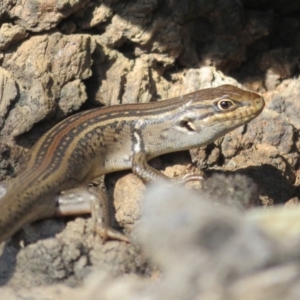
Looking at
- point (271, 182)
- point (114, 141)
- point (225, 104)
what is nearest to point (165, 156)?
point (114, 141)

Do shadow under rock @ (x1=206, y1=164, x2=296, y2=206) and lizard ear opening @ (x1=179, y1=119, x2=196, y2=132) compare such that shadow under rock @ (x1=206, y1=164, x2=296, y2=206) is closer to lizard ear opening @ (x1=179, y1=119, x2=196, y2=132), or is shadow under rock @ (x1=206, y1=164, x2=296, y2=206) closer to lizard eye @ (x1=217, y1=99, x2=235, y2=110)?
lizard ear opening @ (x1=179, y1=119, x2=196, y2=132)

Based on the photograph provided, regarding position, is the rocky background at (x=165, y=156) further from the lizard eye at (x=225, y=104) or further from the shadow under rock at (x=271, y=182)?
the lizard eye at (x=225, y=104)

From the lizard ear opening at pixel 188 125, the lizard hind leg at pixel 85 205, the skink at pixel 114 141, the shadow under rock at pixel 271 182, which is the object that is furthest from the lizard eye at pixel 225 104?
the lizard hind leg at pixel 85 205

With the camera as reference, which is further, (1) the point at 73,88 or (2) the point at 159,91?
(2) the point at 159,91

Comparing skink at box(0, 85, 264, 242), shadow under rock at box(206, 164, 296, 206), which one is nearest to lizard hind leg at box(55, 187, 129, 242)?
skink at box(0, 85, 264, 242)

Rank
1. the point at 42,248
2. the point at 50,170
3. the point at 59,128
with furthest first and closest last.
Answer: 1. the point at 59,128
2. the point at 50,170
3. the point at 42,248

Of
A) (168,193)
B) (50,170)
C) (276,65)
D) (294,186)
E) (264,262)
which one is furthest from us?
(276,65)

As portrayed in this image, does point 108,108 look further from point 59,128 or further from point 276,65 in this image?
point 276,65

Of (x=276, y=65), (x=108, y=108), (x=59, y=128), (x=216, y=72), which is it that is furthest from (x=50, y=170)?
(x=276, y=65)
